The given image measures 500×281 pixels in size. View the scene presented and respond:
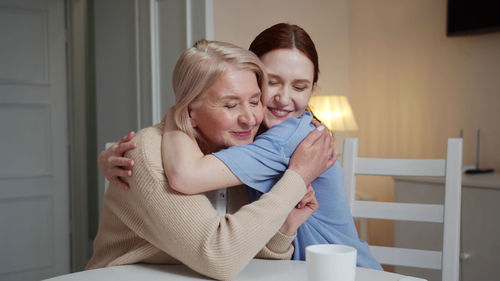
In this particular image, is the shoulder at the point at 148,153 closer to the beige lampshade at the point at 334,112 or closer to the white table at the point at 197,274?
the white table at the point at 197,274

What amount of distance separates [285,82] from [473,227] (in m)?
1.64

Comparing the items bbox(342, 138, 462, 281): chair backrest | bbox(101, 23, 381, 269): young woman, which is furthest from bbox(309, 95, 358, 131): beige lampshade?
bbox(101, 23, 381, 269): young woman

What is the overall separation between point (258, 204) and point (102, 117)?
9.82ft

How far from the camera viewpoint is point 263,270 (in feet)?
3.34

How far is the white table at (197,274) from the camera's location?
3.15ft

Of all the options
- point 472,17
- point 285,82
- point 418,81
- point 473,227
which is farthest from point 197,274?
point 418,81

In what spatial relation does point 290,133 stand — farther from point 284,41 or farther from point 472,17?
point 472,17

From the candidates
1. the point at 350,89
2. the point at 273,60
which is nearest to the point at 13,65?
the point at 350,89

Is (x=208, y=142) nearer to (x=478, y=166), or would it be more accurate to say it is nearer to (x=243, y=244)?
(x=243, y=244)

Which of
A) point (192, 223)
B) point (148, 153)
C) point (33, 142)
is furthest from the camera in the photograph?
point (33, 142)

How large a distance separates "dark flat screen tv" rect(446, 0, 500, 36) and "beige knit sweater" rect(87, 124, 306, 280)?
7.78ft

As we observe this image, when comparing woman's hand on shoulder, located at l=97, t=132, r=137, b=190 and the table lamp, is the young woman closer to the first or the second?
woman's hand on shoulder, located at l=97, t=132, r=137, b=190

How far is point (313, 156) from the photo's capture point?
111 cm

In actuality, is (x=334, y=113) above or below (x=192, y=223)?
above
